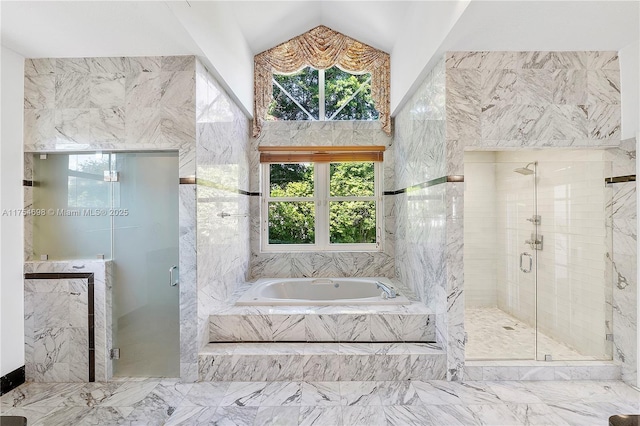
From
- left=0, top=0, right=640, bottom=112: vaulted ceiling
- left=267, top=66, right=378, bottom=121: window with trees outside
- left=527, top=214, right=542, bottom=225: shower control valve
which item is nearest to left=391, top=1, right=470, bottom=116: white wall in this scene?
left=0, top=0, right=640, bottom=112: vaulted ceiling

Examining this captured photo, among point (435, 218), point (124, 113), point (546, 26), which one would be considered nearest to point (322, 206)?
point (435, 218)

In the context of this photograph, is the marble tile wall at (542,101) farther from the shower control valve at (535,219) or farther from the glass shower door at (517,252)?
the shower control valve at (535,219)

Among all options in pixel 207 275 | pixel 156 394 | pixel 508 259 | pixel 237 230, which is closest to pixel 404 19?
pixel 508 259

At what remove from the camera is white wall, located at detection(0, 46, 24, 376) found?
2252 millimetres

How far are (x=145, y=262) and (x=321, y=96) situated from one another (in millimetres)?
2802

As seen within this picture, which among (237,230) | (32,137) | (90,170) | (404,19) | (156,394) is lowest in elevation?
(156,394)

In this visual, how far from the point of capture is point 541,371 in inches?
93.4

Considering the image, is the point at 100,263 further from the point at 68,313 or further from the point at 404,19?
the point at 404,19

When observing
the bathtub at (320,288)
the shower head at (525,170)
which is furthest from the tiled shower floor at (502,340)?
the shower head at (525,170)

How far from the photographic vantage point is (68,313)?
94.7 inches

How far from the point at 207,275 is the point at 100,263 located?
2.53 feet

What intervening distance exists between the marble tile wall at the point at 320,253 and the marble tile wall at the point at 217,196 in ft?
1.03

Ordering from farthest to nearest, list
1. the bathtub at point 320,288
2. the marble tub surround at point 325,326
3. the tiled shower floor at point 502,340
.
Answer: the bathtub at point 320,288 < the marble tub surround at point 325,326 < the tiled shower floor at point 502,340

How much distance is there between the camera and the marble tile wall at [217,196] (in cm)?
246
